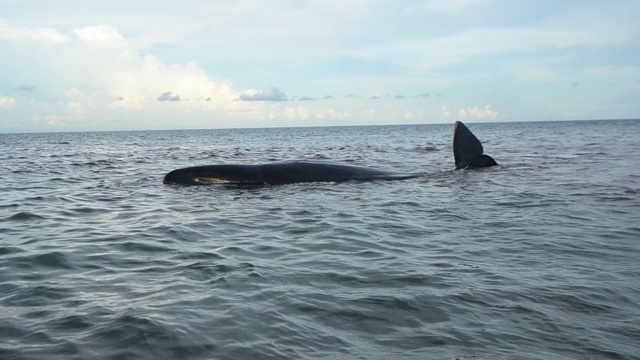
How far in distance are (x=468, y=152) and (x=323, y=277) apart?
1174 cm

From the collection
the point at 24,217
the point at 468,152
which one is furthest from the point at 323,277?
the point at 468,152

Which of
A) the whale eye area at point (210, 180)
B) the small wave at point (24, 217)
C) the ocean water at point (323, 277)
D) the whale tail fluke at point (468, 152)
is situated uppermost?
the whale tail fluke at point (468, 152)

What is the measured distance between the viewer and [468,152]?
16766 mm

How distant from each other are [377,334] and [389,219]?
502 centimetres

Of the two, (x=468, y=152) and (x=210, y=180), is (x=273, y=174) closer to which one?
(x=210, y=180)

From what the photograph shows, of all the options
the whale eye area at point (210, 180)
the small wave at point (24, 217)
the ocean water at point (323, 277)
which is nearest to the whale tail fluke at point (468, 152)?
the ocean water at point (323, 277)

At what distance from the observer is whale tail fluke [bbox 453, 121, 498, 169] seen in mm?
16216

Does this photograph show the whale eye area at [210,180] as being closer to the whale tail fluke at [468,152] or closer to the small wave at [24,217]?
the small wave at [24,217]

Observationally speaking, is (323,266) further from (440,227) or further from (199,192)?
(199,192)

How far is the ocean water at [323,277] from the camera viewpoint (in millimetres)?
4328

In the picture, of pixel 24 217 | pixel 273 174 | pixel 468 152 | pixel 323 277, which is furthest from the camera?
pixel 468 152

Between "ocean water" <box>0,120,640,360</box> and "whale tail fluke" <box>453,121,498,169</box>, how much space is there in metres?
4.75

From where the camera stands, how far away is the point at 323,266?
6.51 metres

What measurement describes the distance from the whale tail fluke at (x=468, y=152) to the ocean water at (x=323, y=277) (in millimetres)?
4751
